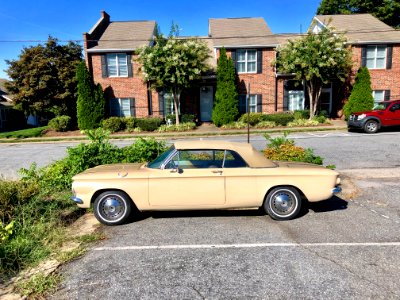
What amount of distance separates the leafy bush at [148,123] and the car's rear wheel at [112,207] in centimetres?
1752

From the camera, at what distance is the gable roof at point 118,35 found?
2341 cm

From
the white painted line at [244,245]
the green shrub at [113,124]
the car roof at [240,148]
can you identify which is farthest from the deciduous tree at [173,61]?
the white painted line at [244,245]

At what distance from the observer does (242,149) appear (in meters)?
5.43

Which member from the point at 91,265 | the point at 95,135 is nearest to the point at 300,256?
the point at 91,265

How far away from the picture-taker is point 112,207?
17.3 feet

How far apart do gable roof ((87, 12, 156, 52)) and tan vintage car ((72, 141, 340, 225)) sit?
18.5 metres

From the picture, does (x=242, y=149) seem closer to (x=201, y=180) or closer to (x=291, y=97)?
(x=201, y=180)

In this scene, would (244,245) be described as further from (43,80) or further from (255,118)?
(43,80)

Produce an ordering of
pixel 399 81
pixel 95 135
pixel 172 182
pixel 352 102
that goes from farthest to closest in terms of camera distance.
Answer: pixel 399 81, pixel 352 102, pixel 95 135, pixel 172 182

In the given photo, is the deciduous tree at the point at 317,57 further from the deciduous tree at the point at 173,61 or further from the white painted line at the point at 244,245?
the white painted line at the point at 244,245

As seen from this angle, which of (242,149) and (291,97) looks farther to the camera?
(291,97)

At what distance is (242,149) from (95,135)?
4.27 m

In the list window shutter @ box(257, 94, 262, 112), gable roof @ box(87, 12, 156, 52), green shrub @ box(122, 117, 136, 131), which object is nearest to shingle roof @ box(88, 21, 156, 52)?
gable roof @ box(87, 12, 156, 52)

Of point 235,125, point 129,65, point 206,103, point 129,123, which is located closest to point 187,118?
point 206,103
